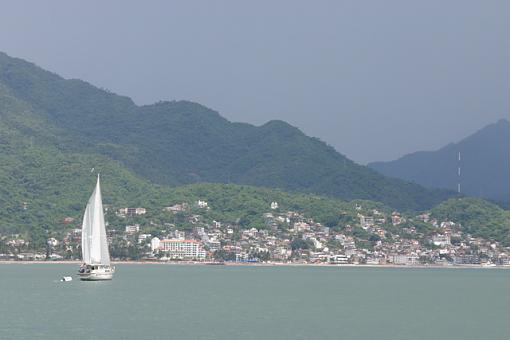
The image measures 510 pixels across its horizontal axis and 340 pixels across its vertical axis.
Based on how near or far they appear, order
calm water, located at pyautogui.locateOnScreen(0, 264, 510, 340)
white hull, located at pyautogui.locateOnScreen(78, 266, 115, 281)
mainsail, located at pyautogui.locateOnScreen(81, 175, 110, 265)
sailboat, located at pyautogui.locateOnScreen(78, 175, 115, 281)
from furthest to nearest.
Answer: white hull, located at pyautogui.locateOnScreen(78, 266, 115, 281) < sailboat, located at pyautogui.locateOnScreen(78, 175, 115, 281) < mainsail, located at pyautogui.locateOnScreen(81, 175, 110, 265) < calm water, located at pyautogui.locateOnScreen(0, 264, 510, 340)

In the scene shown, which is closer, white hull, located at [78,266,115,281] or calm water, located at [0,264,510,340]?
calm water, located at [0,264,510,340]

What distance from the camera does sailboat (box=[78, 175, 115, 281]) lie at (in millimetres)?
115625

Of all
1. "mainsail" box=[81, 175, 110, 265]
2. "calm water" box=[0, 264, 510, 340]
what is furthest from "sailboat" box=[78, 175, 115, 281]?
"calm water" box=[0, 264, 510, 340]

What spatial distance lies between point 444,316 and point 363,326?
43.1 feet

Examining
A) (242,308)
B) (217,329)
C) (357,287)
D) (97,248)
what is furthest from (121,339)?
(357,287)

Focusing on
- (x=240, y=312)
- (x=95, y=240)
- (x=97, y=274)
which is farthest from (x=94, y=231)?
(x=240, y=312)

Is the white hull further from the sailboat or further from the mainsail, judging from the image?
the mainsail

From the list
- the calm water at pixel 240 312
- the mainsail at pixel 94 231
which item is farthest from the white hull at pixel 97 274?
the mainsail at pixel 94 231

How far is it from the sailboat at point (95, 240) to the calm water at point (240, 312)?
178cm

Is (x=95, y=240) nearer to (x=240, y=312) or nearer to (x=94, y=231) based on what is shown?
(x=94, y=231)

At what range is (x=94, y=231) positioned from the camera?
116 m

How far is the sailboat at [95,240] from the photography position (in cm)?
11562

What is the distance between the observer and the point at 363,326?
2835 inches

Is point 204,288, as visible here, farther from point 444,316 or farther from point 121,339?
point 121,339
